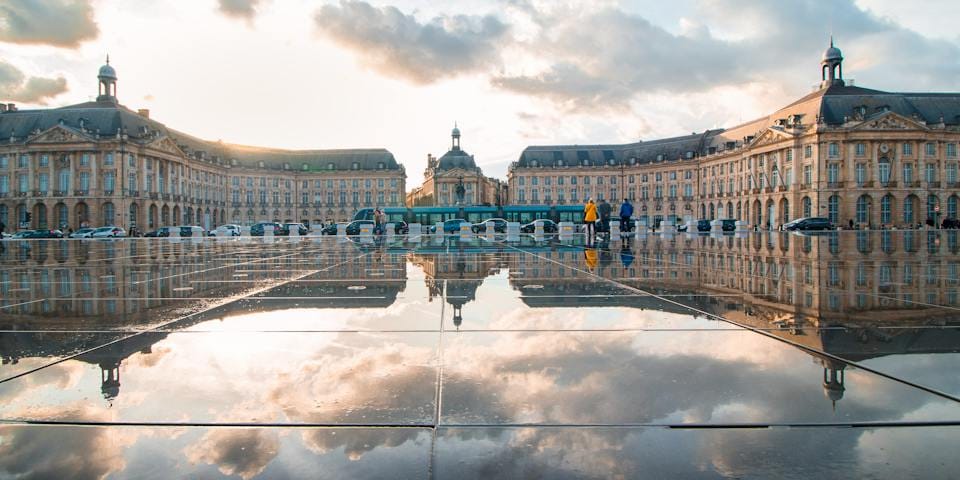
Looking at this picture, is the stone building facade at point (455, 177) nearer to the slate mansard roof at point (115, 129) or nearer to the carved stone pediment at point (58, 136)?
the slate mansard roof at point (115, 129)

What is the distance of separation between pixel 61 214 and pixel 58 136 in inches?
394

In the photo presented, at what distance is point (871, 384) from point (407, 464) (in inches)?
92.9

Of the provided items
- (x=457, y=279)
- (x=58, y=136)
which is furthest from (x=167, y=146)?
(x=457, y=279)

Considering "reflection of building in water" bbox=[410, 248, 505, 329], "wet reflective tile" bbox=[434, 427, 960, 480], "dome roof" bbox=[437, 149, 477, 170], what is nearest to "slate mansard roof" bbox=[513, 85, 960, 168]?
"dome roof" bbox=[437, 149, 477, 170]

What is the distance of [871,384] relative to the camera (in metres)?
2.82

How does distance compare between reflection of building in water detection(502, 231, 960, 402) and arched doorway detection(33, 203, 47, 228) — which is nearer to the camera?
reflection of building in water detection(502, 231, 960, 402)

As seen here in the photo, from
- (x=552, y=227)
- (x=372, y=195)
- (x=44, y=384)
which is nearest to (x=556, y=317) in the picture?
(x=44, y=384)

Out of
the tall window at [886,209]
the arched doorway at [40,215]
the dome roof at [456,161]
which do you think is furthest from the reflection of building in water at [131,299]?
the dome roof at [456,161]

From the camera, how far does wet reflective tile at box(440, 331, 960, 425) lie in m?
2.47

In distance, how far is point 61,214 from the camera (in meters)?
73.2

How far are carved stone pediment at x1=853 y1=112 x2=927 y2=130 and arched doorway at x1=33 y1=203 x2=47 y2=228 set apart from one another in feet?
334

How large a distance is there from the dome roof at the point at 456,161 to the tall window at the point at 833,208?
61044 mm

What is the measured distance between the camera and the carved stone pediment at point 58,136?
7138 cm

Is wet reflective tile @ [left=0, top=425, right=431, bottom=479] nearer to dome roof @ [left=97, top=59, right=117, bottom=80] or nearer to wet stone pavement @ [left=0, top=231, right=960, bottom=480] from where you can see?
wet stone pavement @ [left=0, top=231, right=960, bottom=480]
